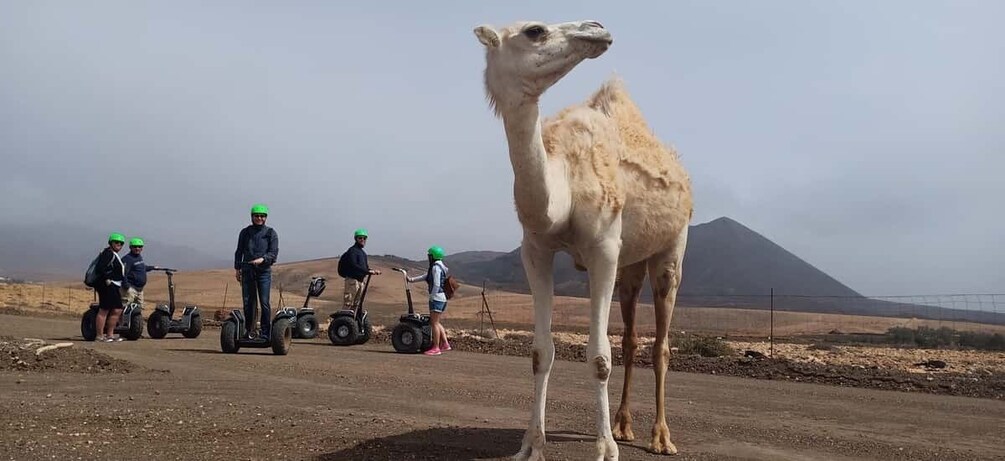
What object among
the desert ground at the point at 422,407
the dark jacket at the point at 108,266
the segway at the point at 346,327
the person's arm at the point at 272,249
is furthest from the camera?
the segway at the point at 346,327

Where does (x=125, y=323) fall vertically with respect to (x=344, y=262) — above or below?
below

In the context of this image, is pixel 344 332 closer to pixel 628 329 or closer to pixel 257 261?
pixel 257 261

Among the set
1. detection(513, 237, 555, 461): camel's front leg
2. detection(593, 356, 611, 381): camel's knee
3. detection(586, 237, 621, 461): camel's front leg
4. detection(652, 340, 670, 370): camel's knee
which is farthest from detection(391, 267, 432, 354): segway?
detection(593, 356, 611, 381): camel's knee

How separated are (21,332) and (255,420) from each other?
1370 centimetres

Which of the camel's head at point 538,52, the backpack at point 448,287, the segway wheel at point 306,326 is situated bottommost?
the segway wheel at point 306,326

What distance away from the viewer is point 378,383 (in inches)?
399

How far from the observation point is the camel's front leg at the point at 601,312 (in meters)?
5.27

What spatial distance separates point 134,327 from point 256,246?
16.5 feet

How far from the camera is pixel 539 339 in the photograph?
18.0 feet

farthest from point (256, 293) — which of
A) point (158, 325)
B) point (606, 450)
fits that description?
point (606, 450)

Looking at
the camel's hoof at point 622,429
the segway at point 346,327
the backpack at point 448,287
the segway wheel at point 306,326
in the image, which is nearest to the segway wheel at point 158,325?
the segway wheel at point 306,326

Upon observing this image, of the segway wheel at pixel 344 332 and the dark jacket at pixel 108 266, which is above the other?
the dark jacket at pixel 108 266

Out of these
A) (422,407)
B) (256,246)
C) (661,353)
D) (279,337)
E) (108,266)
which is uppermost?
(256,246)

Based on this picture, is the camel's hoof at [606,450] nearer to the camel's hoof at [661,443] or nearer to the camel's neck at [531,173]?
the camel's hoof at [661,443]
